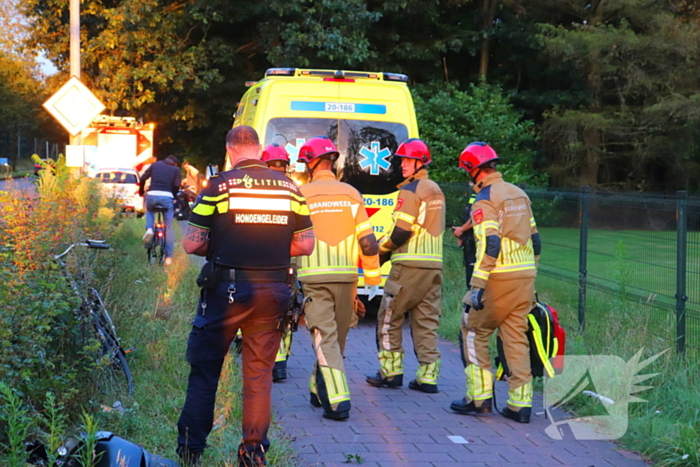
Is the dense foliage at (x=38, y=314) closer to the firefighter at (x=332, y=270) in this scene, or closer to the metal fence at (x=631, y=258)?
the firefighter at (x=332, y=270)

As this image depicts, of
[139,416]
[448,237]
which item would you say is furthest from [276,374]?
[448,237]

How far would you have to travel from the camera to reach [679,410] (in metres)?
6.02

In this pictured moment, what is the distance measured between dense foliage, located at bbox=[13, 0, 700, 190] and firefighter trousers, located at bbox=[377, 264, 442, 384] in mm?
13014

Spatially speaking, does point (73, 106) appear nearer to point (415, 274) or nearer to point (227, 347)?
point (415, 274)

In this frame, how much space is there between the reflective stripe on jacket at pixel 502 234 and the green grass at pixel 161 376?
193 cm

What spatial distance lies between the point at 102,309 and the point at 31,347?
154 centimetres

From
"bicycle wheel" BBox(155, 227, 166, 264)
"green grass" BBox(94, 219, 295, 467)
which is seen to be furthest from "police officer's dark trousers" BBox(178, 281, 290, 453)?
"bicycle wheel" BBox(155, 227, 166, 264)

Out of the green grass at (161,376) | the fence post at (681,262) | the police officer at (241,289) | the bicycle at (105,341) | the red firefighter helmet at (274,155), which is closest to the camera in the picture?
the police officer at (241,289)

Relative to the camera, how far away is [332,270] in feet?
20.1

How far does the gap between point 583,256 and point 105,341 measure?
5296 millimetres

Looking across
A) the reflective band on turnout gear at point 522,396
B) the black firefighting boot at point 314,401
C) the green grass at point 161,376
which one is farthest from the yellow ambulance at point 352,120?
the reflective band on turnout gear at point 522,396

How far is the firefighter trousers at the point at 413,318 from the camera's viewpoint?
23.0 feet

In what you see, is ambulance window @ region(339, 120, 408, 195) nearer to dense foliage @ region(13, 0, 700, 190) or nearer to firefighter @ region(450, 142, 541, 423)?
firefighter @ region(450, 142, 541, 423)

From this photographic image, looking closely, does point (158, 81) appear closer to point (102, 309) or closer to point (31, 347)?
point (102, 309)
